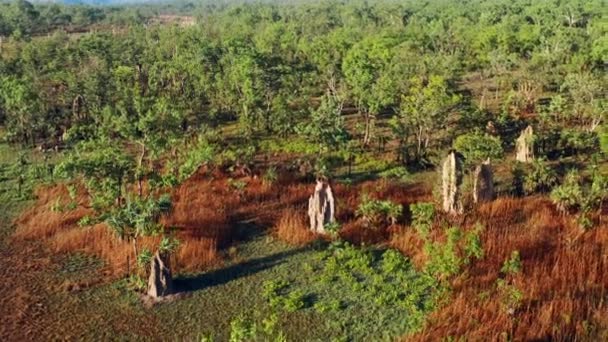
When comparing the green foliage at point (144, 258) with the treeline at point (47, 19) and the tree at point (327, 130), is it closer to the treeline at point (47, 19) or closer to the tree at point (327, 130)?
the tree at point (327, 130)

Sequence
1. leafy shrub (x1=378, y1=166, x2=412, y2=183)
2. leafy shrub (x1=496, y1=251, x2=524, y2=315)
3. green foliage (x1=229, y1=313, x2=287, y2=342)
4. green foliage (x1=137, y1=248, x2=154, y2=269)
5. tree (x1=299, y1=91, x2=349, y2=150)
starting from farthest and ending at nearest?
tree (x1=299, y1=91, x2=349, y2=150) < leafy shrub (x1=378, y1=166, x2=412, y2=183) < green foliage (x1=137, y1=248, x2=154, y2=269) < leafy shrub (x1=496, y1=251, x2=524, y2=315) < green foliage (x1=229, y1=313, x2=287, y2=342)

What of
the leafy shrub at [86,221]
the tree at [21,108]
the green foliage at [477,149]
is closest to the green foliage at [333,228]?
the green foliage at [477,149]

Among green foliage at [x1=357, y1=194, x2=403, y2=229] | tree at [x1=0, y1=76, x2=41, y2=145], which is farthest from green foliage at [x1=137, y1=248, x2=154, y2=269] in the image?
tree at [x1=0, y1=76, x2=41, y2=145]

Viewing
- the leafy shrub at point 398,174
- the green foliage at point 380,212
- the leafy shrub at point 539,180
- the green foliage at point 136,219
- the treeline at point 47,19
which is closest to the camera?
the green foliage at point 136,219

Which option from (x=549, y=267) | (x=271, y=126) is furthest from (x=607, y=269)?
(x=271, y=126)

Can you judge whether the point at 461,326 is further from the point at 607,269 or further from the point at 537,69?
the point at 537,69

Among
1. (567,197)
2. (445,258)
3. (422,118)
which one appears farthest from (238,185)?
(567,197)

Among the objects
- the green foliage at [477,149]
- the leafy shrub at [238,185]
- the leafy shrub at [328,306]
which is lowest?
the leafy shrub at [328,306]

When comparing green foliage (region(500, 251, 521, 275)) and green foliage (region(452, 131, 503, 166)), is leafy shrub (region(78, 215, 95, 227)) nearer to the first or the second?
green foliage (region(500, 251, 521, 275))
